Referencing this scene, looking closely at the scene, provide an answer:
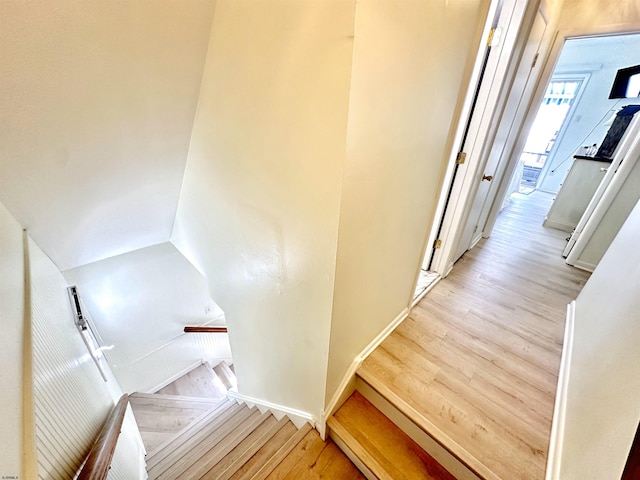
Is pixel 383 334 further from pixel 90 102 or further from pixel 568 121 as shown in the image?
pixel 568 121

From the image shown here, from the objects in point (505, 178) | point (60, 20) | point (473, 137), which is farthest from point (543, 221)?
point (60, 20)

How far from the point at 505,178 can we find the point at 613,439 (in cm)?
265

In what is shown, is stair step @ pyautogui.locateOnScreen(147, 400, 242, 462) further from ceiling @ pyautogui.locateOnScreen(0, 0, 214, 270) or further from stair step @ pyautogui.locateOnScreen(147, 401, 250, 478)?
ceiling @ pyautogui.locateOnScreen(0, 0, 214, 270)

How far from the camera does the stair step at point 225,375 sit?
14.0 ft

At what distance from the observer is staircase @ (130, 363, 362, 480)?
1253 millimetres

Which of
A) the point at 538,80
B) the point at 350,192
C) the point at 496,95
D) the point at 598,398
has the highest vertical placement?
the point at 538,80

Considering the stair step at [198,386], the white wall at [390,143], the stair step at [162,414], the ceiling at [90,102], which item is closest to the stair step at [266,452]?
the white wall at [390,143]

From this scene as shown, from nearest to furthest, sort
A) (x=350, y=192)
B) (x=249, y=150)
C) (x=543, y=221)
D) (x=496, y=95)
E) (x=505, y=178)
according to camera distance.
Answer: (x=350, y=192) → (x=249, y=150) → (x=496, y=95) → (x=505, y=178) → (x=543, y=221)

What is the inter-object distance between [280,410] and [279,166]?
1.81m

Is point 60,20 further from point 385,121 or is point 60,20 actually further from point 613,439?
point 613,439

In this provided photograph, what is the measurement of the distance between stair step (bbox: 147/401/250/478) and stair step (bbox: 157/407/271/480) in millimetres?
71

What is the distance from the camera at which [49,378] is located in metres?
1.17

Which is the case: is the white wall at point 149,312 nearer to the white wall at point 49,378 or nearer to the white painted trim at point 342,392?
the white wall at point 49,378

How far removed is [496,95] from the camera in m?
1.64
